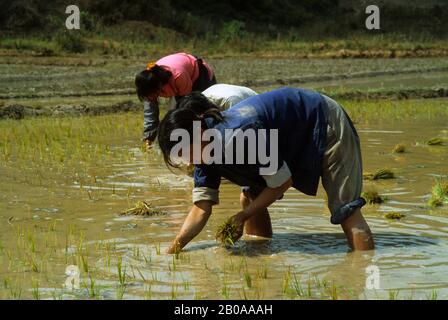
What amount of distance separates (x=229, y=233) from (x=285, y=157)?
1.57 ft

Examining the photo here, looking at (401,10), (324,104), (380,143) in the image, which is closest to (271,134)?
(324,104)

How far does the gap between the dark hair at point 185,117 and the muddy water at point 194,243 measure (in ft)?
1.93

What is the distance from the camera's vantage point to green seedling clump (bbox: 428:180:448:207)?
548cm

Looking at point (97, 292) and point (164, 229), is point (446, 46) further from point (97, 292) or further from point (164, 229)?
point (97, 292)

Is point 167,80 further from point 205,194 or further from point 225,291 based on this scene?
point 225,291

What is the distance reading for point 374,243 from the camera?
4.53 m

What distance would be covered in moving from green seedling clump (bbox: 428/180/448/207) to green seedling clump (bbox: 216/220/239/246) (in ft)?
5.46

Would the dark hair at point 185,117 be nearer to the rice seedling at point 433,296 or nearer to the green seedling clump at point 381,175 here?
the rice seedling at point 433,296

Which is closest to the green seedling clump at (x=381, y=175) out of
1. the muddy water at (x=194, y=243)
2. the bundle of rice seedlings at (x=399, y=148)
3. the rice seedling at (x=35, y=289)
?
the muddy water at (x=194, y=243)

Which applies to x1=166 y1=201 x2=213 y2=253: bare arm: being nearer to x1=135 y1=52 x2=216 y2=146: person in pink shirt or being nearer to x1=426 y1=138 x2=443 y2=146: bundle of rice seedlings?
x1=135 y1=52 x2=216 y2=146: person in pink shirt

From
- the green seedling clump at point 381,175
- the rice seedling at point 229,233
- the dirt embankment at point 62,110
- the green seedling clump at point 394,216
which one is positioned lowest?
the dirt embankment at point 62,110

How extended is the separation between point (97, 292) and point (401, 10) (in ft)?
87.0

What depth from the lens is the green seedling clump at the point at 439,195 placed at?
5.48 m

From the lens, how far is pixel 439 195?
555 centimetres
